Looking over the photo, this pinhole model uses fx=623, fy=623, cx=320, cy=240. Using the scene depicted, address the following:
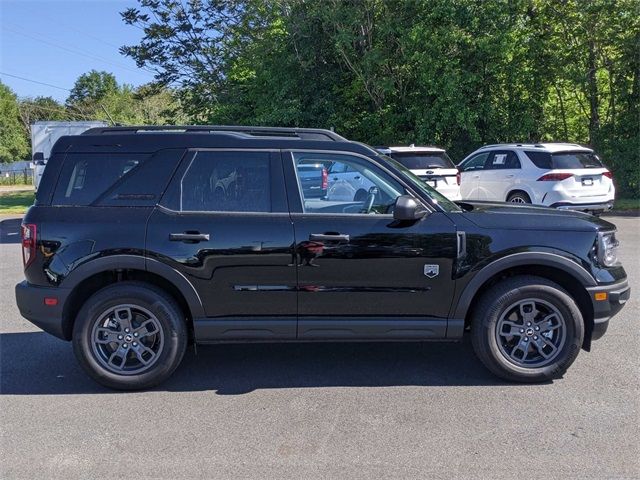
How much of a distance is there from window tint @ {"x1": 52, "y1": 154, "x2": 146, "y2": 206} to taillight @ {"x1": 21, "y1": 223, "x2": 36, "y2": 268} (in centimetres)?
35

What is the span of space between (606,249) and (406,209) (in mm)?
1617

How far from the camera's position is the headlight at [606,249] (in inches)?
186

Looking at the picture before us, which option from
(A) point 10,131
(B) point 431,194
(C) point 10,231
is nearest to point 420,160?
(B) point 431,194

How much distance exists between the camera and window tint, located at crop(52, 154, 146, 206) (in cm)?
476

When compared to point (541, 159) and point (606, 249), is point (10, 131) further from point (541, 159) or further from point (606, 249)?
point (606, 249)

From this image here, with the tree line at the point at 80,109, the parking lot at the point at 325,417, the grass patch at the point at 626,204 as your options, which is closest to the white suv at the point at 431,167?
the parking lot at the point at 325,417

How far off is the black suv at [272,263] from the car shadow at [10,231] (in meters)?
9.78

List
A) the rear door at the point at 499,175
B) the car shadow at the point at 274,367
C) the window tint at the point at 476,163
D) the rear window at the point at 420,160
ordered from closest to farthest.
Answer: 1. the car shadow at the point at 274,367
2. the rear window at the point at 420,160
3. the rear door at the point at 499,175
4. the window tint at the point at 476,163

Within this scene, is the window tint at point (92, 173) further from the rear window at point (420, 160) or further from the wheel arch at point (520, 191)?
the wheel arch at point (520, 191)

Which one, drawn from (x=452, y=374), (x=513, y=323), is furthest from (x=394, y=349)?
(x=513, y=323)

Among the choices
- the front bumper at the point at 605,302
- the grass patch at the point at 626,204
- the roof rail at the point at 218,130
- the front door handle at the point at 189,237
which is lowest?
the front bumper at the point at 605,302

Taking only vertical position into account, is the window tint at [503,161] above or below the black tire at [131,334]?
above

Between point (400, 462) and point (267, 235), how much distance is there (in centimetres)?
188

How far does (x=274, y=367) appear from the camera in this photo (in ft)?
17.3
